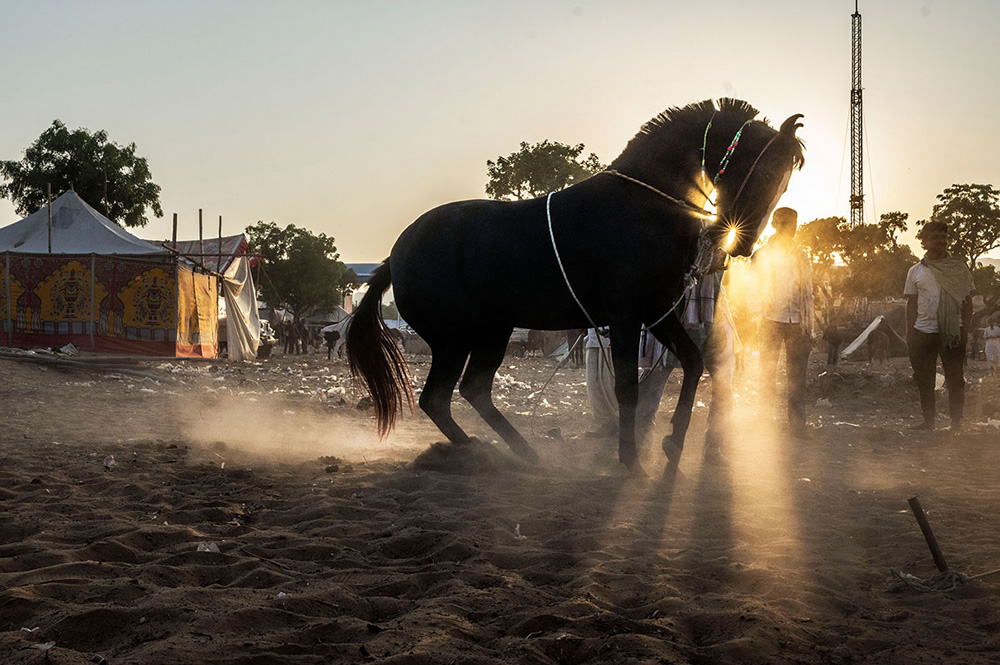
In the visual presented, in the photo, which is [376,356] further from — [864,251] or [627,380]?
[864,251]

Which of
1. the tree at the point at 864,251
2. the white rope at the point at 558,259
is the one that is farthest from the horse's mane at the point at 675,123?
the tree at the point at 864,251

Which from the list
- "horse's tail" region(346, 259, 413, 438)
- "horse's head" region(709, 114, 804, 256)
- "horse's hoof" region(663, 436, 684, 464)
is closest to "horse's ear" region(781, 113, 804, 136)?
"horse's head" region(709, 114, 804, 256)

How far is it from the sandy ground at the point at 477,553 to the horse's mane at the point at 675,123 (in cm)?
177

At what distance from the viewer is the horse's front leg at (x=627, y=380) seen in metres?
4.41

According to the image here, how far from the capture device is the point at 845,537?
10.5 feet

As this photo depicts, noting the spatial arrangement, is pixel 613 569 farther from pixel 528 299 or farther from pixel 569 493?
pixel 528 299

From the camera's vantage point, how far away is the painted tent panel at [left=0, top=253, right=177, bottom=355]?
1546 cm

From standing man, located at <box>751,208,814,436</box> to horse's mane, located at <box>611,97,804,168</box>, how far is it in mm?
2634

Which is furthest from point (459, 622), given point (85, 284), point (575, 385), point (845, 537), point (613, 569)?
A: point (85, 284)

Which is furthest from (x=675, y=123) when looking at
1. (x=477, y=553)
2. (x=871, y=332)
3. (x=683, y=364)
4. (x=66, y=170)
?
(x=66, y=170)

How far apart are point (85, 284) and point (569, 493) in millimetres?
14534

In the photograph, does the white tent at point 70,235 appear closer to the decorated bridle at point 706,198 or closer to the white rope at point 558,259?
the white rope at point 558,259

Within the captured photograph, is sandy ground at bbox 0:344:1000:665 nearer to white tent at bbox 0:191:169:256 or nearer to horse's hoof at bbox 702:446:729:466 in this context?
horse's hoof at bbox 702:446:729:466

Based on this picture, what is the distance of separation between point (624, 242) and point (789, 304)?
3156mm
